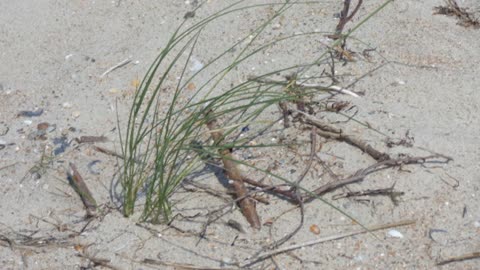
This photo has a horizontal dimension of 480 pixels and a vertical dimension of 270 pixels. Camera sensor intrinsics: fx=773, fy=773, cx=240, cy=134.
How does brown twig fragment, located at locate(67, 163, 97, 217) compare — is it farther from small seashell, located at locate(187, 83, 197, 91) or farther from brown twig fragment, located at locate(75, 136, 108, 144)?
small seashell, located at locate(187, 83, 197, 91)

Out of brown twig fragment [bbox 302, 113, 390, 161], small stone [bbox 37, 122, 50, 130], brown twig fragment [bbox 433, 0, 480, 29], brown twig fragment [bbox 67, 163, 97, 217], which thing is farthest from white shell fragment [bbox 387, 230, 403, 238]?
small stone [bbox 37, 122, 50, 130]

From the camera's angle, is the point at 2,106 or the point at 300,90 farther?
the point at 2,106

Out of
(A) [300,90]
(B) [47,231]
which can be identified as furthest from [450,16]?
(B) [47,231]

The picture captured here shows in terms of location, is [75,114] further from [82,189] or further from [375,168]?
[375,168]

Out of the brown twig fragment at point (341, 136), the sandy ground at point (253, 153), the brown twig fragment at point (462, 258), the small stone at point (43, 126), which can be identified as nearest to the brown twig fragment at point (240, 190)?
the sandy ground at point (253, 153)

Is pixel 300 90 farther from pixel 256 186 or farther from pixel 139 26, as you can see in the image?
pixel 139 26

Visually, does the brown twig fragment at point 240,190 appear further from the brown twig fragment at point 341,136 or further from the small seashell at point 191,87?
the small seashell at point 191,87

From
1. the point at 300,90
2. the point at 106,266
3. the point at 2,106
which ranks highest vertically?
the point at 300,90
